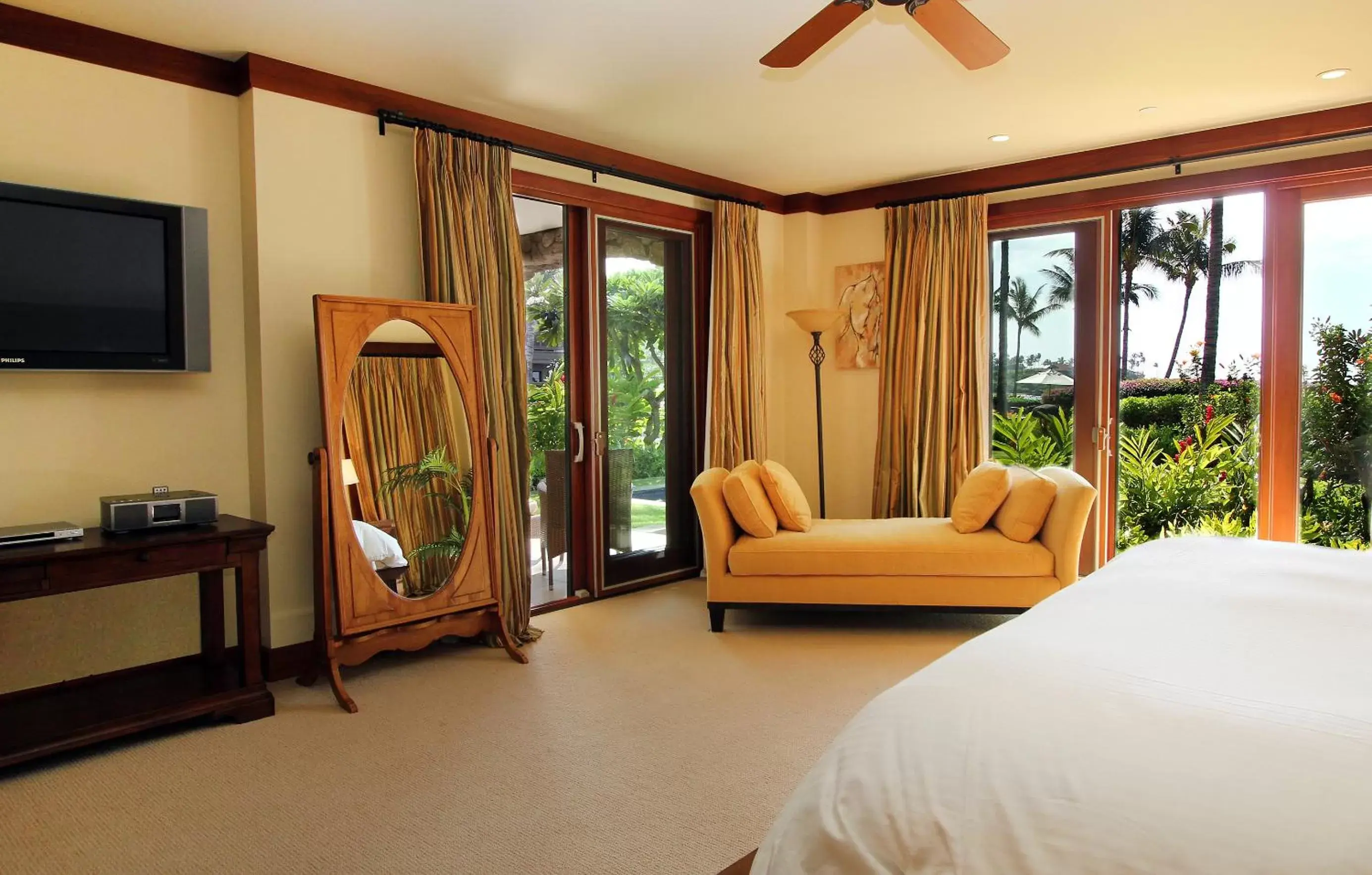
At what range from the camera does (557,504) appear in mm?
4832

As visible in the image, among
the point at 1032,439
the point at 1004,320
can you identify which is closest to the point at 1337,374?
the point at 1032,439

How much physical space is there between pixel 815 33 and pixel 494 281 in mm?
2151

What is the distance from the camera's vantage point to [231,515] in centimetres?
354

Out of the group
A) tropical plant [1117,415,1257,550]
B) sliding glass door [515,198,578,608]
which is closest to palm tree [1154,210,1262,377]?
tropical plant [1117,415,1257,550]

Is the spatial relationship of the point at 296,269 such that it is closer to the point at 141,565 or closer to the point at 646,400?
the point at 141,565

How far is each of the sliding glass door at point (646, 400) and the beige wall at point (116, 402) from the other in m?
2.00

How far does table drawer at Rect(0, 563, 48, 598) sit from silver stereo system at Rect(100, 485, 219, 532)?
31 cm

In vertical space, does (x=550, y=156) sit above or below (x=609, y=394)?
above

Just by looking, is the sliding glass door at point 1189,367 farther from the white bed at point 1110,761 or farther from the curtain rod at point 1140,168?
the white bed at point 1110,761

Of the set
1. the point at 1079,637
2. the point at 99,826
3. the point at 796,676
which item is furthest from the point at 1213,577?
the point at 99,826

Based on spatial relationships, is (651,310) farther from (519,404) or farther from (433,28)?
(433,28)

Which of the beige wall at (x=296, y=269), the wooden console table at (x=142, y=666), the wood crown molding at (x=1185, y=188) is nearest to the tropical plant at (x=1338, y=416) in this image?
the wood crown molding at (x=1185, y=188)

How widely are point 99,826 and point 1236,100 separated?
5.34 meters

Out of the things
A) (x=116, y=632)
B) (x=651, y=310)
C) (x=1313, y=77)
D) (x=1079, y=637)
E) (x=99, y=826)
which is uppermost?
(x=1313, y=77)
